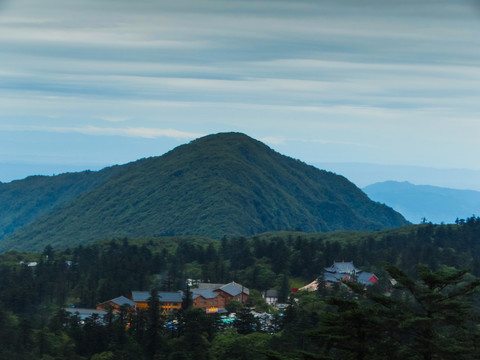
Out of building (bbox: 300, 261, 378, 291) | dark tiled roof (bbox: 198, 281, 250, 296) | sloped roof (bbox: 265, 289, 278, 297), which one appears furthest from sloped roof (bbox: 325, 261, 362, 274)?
dark tiled roof (bbox: 198, 281, 250, 296)

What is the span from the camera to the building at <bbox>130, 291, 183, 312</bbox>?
7775 cm

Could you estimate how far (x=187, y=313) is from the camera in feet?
198

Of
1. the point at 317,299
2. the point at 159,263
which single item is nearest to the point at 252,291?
the point at 317,299

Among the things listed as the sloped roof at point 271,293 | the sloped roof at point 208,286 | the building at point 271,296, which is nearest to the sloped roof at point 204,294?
the sloped roof at point 208,286

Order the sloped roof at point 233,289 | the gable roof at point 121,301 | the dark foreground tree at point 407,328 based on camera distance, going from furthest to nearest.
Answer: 1. the sloped roof at point 233,289
2. the gable roof at point 121,301
3. the dark foreground tree at point 407,328

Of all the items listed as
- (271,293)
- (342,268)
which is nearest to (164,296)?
(271,293)

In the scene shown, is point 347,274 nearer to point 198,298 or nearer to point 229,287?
point 229,287

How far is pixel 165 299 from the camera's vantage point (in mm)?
78750

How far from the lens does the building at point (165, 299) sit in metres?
77.8

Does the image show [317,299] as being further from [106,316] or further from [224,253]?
[224,253]

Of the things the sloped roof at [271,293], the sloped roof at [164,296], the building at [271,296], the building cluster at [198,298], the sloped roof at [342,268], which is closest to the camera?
the building cluster at [198,298]

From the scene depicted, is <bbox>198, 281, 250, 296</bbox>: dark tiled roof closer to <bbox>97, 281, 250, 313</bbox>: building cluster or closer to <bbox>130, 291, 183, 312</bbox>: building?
<bbox>97, 281, 250, 313</bbox>: building cluster

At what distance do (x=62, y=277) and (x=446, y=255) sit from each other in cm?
4995

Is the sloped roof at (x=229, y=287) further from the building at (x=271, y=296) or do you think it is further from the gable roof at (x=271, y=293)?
the gable roof at (x=271, y=293)
